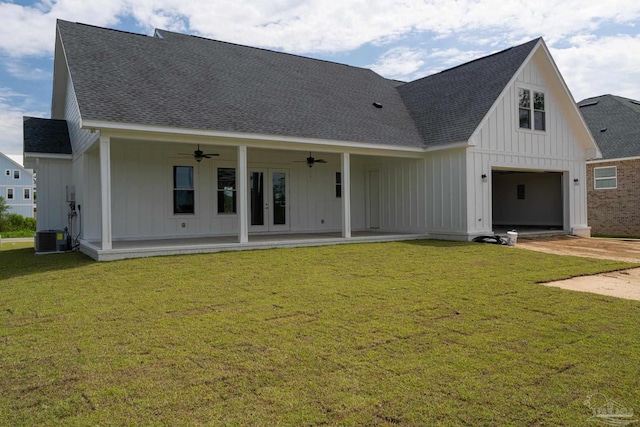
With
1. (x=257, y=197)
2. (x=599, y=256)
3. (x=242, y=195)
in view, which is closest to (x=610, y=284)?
(x=599, y=256)

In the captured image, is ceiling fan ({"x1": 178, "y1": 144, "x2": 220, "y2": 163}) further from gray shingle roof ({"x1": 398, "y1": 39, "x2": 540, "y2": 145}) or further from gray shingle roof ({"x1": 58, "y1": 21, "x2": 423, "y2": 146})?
gray shingle roof ({"x1": 398, "y1": 39, "x2": 540, "y2": 145})

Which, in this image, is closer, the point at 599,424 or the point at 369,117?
the point at 599,424

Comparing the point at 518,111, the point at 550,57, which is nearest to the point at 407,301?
the point at 518,111

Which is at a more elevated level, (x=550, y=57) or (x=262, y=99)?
(x=550, y=57)

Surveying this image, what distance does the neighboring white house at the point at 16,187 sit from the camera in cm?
4731

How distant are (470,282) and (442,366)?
149 inches

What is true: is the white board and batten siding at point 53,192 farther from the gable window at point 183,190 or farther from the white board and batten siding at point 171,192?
the gable window at point 183,190

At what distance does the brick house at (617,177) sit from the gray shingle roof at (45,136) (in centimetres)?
2151

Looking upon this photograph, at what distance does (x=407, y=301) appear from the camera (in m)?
5.86

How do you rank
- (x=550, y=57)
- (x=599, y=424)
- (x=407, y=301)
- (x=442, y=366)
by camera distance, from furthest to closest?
(x=550, y=57), (x=407, y=301), (x=442, y=366), (x=599, y=424)

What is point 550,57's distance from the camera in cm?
1428

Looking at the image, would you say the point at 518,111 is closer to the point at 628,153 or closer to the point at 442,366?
Answer: the point at 628,153

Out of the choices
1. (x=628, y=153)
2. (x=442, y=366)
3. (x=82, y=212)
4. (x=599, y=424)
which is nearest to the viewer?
(x=599, y=424)

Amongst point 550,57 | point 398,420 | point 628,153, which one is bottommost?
point 398,420
